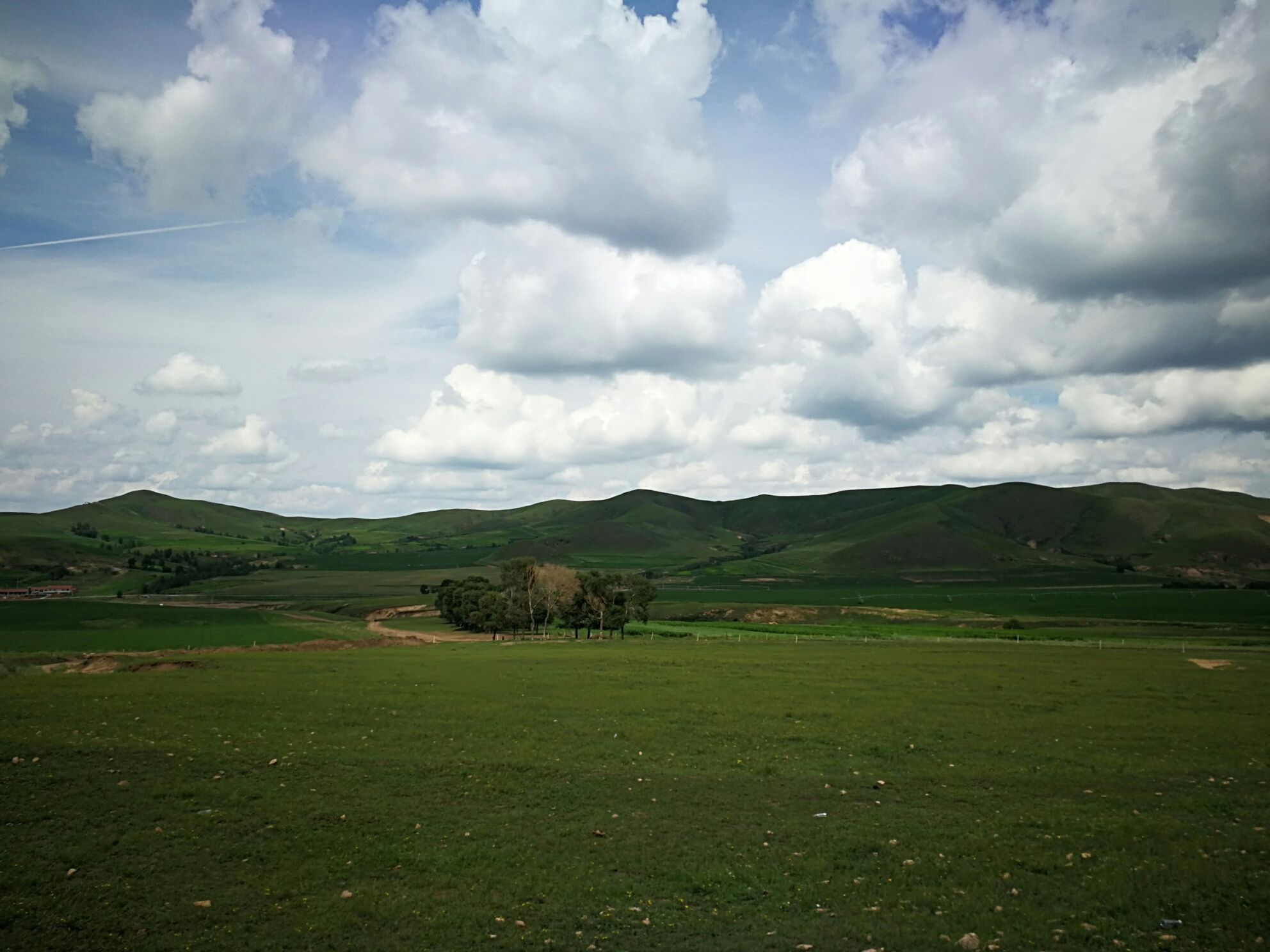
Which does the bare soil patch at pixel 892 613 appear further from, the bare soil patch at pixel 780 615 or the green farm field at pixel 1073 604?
the bare soil patch at pixel 780 615

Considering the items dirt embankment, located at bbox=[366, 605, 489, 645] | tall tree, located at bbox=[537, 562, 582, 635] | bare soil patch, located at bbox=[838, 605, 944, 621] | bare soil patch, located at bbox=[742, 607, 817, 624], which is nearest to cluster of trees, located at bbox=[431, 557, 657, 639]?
tall tree, located at bbox=[537, 562, 582, 635]

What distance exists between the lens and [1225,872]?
1784 centimetres

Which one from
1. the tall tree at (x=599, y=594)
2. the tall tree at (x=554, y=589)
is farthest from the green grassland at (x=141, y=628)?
the tall tree at (x=599, y=594)

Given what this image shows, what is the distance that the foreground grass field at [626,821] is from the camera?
1584 centimetres

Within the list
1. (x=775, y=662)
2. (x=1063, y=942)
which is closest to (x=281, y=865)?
(x=1063, y=942)

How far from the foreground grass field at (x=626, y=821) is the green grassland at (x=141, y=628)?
48314 mm

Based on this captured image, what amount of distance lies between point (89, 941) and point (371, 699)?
26.6m

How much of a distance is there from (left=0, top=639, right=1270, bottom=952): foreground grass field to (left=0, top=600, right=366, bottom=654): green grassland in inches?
1902

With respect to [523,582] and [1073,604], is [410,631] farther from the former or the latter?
[1073,604]

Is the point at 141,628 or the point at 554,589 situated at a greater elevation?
the point at 554,589

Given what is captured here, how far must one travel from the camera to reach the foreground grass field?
15836 millimetres

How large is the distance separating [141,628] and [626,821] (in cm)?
10782

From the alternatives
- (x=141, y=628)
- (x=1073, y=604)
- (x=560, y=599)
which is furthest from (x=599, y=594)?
(x=1073, y=604)

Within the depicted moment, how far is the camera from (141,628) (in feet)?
348
